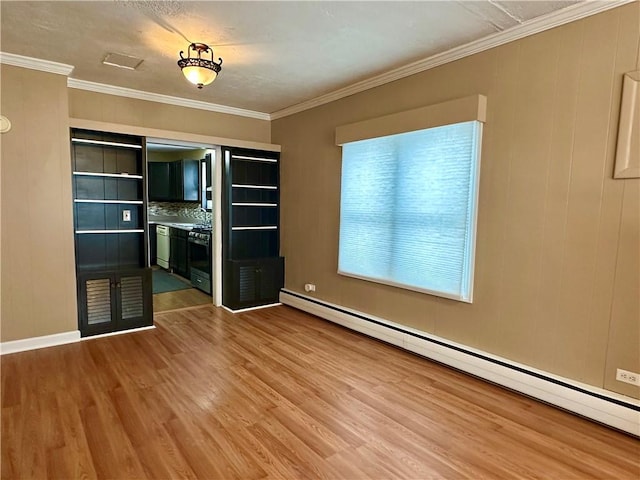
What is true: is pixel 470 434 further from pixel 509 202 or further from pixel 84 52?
pixel 84 52

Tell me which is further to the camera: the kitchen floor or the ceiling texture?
the kitchen floor

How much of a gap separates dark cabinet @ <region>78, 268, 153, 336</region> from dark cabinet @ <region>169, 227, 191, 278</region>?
2278 mm

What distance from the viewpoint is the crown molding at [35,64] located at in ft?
10.8

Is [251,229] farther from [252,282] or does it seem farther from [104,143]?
[104,143]

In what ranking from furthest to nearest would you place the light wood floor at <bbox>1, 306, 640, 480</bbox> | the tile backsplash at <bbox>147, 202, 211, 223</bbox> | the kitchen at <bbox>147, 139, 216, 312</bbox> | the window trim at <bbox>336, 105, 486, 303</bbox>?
the tile backsplash at <bbox>147, 202, 211, 223</bbox>, the kitchen at <bbox>147, 139, 216, 312</bbox>, the window trim at <bbox>336, 105, 486, 303</bbox>, the light wood floor at <bbox>1, 306, 640, 480</bbox>

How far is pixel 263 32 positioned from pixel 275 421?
109 inches

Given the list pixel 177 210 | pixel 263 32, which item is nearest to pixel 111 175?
pixel 263 32

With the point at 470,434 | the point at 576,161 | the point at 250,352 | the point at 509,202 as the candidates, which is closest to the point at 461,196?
the point at 509,202

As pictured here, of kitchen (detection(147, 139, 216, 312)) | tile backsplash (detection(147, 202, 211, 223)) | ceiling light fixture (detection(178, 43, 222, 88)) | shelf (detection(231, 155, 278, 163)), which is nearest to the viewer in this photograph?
ceiling light fixture (detection(178, 43, 222, 88))

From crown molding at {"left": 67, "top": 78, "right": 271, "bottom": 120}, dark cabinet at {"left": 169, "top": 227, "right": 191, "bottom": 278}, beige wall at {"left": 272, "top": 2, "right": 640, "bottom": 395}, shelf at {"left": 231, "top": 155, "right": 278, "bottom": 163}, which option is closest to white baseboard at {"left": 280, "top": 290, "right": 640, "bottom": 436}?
beige wall at {"left": 272, "top": 2, "right": 640, "bottom": 395}

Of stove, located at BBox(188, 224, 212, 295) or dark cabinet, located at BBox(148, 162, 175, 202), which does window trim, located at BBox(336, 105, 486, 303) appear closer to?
stove, located at BBox(188, 224, 212, 295)

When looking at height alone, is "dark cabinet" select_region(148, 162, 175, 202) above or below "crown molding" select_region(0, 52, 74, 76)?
below

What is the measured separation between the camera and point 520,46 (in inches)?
109

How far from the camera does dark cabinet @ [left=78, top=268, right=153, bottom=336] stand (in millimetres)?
3855
